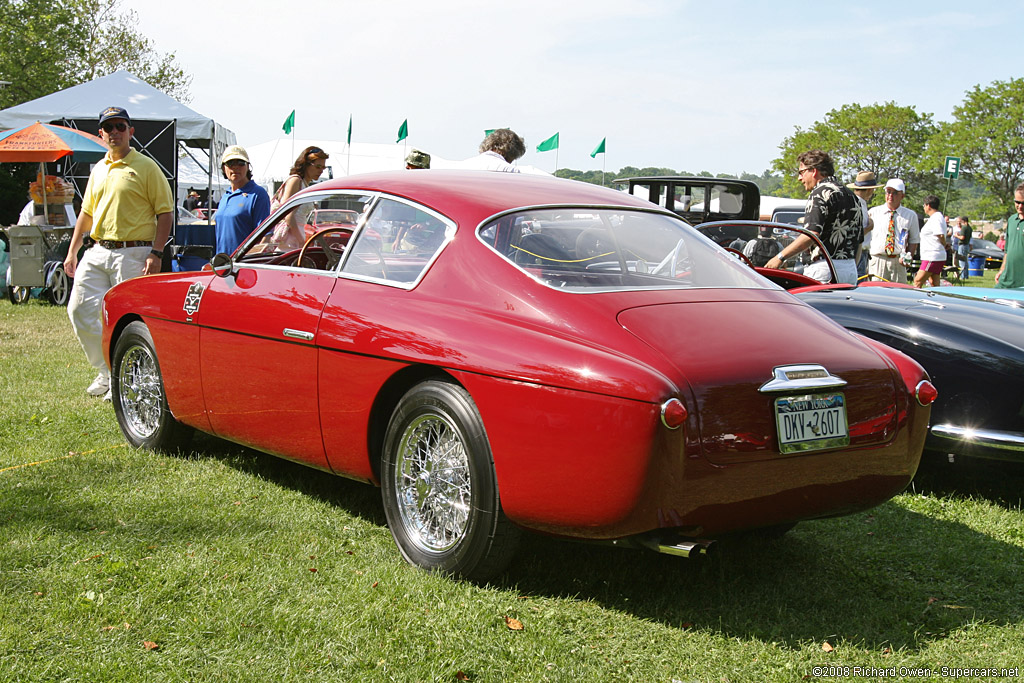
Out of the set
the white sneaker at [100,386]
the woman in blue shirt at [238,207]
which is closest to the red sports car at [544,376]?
the woman in blue shirt at [238,207]

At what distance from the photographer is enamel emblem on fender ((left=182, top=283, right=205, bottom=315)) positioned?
4.74m

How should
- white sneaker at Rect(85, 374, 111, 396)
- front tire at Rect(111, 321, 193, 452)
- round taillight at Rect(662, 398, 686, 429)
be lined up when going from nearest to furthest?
round taillight at Rect(662, 398, 686, 429)
front tire at Rect(111, 321, 193, 452)
white sneaker at Rect(85, 374, 111, 396)

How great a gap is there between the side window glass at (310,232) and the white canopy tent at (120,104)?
1554 centimetres

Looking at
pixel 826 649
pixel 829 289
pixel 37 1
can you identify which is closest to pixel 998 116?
pixel 37 1

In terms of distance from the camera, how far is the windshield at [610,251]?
11.7ft

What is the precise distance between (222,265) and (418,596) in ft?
6.95

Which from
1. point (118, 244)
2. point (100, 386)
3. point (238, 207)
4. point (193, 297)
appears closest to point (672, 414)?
point (193, 297)

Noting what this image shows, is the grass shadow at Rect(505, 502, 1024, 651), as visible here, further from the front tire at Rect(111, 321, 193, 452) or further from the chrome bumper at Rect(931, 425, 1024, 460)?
the front tire at Rect(111, 321, 193, 452)

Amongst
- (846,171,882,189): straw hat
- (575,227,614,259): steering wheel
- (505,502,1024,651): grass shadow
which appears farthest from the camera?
(846,171,882,189): straw hat

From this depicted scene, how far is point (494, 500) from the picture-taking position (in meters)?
3.26

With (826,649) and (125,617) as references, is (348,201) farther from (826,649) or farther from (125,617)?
(826,649)

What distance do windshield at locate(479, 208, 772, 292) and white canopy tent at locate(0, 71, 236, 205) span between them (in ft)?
56.7

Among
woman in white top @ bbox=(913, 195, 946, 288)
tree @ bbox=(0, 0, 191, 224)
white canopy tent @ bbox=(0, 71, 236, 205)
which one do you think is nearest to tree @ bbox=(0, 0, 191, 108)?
tree @ bbox=(0, 0, 191, 224)

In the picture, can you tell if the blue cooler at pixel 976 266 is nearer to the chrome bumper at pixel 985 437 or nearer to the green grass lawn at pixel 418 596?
the chrome bumper at pixel 985 437
